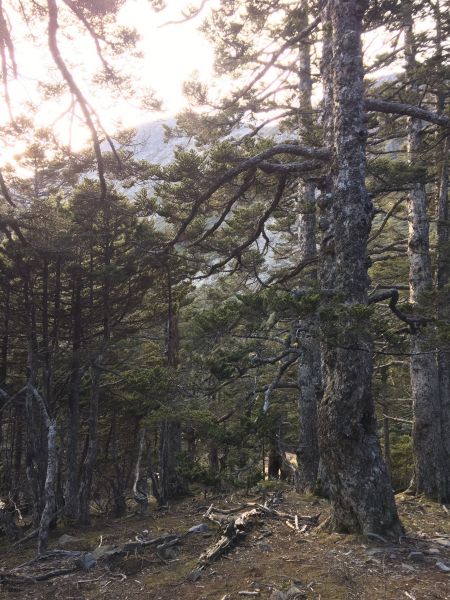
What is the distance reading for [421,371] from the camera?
9.88 meters

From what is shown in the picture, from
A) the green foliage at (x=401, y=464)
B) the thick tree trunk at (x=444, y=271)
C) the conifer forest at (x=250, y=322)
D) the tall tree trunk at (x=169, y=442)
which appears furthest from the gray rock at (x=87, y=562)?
the green foliage at (x=401, y=464)

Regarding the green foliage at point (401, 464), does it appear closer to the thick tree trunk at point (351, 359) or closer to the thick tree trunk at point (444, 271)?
the thick tree trunk at point (444, 271)

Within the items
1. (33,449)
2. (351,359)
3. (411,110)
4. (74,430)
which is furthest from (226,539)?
(74,430)

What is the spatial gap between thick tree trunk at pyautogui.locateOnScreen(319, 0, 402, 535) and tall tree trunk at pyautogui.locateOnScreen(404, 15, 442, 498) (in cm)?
437

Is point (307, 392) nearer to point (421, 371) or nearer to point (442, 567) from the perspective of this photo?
point (421, 371)

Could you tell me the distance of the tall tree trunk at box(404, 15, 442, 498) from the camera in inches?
379

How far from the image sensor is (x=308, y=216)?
11.4 meters

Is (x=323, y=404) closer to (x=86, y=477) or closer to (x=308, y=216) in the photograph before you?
(x=308, y=216)

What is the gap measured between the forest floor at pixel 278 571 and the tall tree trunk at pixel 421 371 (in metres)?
2.52

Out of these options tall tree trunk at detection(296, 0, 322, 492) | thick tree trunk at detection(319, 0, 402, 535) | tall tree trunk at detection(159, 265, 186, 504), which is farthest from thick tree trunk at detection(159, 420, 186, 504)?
thick tree trunk at detection(319, 0, 402, 535)

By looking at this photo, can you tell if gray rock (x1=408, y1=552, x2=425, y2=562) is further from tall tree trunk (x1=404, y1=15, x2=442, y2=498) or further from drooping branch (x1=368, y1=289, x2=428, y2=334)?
tall tree trunk (x1=404, y1=15, x2=442, y2=498)

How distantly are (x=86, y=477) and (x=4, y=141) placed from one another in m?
8.47

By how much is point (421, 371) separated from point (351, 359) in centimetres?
542

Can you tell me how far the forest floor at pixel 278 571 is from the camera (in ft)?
13.7
